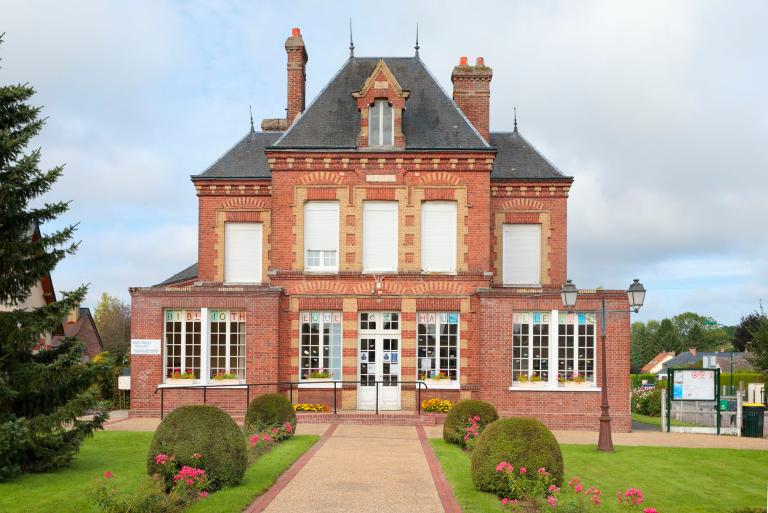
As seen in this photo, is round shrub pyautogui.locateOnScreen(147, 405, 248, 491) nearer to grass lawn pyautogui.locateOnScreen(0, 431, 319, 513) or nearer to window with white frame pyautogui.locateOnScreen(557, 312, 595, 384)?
grass lawn pyautogui.locateOnScreen(0, 431, 319, 513)

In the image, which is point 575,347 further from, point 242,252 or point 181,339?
point 242,252

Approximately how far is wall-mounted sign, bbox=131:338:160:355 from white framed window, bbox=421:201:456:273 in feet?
27.2

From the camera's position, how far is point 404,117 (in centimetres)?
2581

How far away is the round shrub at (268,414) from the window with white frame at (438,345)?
21.1 feet

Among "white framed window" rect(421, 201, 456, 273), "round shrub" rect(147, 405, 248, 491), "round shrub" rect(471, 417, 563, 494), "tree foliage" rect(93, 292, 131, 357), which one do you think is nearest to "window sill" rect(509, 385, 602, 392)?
"white framed window" rect(421, 201, 456, 273)

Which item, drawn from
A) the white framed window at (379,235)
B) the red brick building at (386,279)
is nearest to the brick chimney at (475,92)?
the red brick building at (386,279)

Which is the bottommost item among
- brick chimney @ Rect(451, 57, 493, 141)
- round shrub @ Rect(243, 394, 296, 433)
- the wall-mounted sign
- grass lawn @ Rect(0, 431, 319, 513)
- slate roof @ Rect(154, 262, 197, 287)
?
grass lawn @ Rect(0, 431, 319, 513)

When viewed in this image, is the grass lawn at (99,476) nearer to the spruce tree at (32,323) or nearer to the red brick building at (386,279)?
the spruce tree at (32,323)

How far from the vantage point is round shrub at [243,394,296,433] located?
59.3 feet

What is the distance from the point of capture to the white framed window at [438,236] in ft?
80.5

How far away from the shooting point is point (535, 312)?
75.3 feet

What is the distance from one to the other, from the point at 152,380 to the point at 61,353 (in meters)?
9.82

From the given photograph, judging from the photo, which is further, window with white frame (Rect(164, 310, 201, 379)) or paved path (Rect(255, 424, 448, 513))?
window with white frame (Rect(164, 310, 201, 379))

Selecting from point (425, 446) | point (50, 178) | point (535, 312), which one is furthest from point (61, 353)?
point (535, 312)
